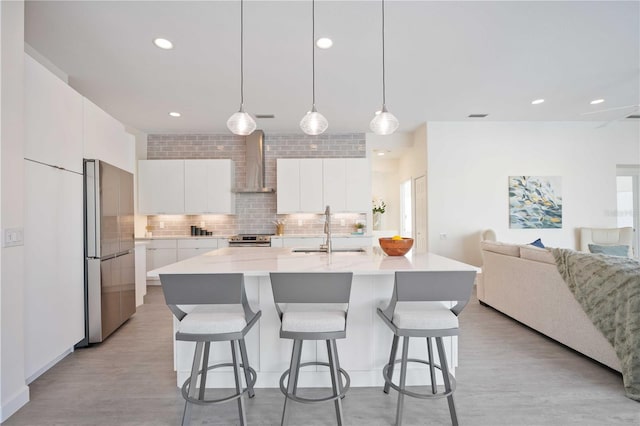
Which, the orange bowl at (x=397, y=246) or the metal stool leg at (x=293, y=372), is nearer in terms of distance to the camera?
the metal stool leg at (x=293, y=372)

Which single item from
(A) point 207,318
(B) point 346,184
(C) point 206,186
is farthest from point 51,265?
(B) point 346,184

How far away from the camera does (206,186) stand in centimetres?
555

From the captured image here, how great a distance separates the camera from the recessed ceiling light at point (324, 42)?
112 inches

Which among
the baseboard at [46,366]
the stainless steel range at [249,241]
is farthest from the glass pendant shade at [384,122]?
the stainless steel range at [249,241]

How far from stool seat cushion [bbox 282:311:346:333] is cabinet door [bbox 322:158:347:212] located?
397 centimetres

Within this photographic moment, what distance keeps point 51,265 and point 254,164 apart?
360cm

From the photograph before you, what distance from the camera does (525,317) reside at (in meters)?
3.21

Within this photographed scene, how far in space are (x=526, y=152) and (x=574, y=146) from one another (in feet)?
2.91

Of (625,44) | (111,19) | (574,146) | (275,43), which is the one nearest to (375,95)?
(275,43)

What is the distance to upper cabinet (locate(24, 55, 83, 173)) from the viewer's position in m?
2.19

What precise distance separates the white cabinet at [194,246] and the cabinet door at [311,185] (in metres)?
1.68

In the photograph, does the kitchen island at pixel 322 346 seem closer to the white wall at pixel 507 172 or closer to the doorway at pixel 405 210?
the white wall at pixel 507 172

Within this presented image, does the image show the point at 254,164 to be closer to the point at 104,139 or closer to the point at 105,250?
the point at 104,139

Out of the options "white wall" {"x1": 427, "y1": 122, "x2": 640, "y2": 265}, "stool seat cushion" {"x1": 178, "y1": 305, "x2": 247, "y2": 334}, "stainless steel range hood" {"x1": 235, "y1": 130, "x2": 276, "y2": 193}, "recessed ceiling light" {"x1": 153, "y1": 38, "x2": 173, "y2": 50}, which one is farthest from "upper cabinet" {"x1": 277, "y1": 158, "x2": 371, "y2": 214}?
"stool seat cushion" {"x1": 178, "y1": 305, "x2": 247, "y2": 334}
